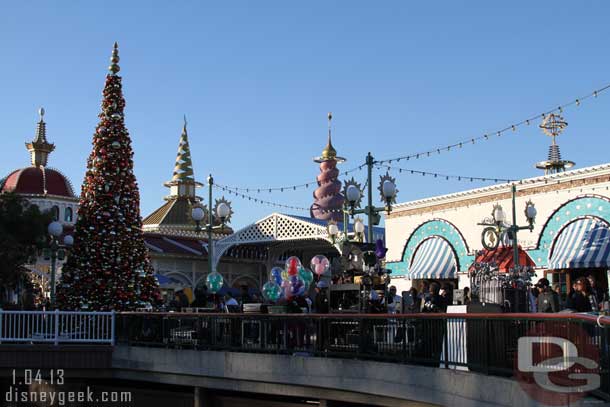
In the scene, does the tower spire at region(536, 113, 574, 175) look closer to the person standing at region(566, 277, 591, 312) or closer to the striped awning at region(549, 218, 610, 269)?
the striped awning at region(549, 218, 610, 269)

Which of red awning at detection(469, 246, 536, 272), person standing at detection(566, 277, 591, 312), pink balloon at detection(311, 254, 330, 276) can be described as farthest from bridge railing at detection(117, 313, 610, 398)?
red awning at detection(469, 246, 536, 272)

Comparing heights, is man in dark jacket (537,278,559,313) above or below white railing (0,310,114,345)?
above

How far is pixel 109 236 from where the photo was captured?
23641mm

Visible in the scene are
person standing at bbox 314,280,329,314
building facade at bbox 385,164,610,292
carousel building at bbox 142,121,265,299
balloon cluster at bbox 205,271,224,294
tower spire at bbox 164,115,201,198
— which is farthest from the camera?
tower spire at bbox 164,115,201,198

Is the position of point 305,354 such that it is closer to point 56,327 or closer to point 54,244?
point 56,327

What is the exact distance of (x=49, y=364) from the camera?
17766 mm

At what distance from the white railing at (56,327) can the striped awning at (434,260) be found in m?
14.7

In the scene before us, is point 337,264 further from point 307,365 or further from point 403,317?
point 403,317

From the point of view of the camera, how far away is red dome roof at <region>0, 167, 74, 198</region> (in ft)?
194

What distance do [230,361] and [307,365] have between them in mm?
2010

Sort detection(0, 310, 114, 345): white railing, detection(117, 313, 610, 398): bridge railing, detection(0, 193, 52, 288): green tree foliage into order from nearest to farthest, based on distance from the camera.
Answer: detection(117, 313, 610, 398): bridge railing, detection(0, 310, 114, 345): white railing, detection(0, 193, 52, 288): green tree foliage

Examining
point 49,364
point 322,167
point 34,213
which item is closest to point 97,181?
point 49,364

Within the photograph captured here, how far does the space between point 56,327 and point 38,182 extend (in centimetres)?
4407

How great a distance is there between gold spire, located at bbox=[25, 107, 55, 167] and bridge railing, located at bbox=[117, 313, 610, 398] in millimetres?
46392
